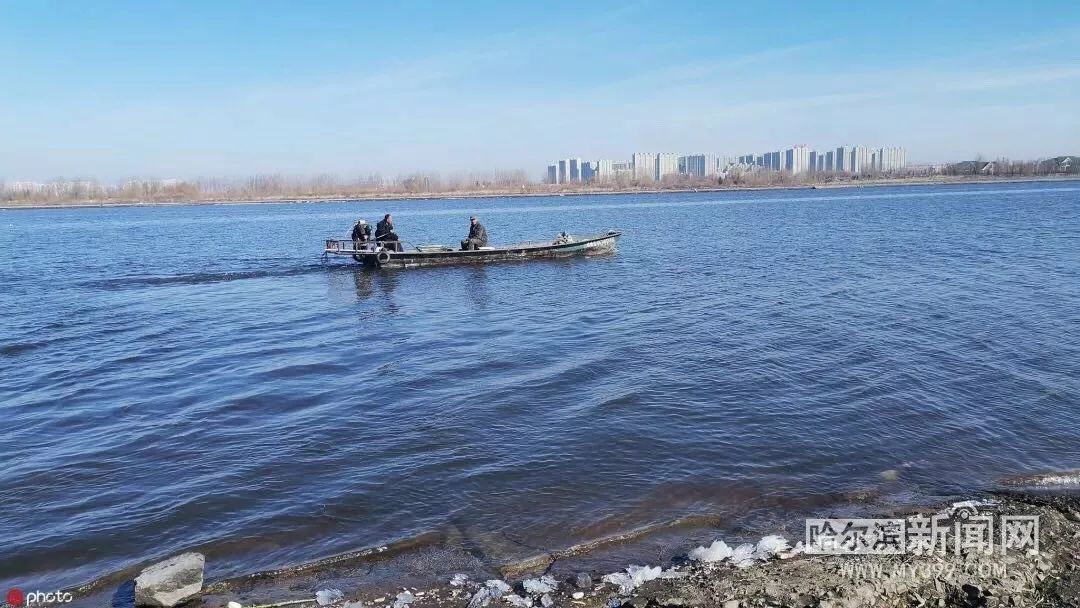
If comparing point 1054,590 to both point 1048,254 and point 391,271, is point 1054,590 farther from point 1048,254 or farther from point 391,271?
point 1048,254

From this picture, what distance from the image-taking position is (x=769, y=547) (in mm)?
6645

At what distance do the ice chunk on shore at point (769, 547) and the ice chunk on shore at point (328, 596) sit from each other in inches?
150

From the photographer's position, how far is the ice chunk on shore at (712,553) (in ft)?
21.2

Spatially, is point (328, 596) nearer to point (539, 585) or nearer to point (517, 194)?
point (539, 585)

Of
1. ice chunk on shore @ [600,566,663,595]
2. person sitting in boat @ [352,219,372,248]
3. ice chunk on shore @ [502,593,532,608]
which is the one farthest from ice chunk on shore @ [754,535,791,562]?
person sitting in boat @ [352,219,372,248]

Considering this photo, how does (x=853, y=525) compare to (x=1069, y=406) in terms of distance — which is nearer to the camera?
(x=853, y=525)

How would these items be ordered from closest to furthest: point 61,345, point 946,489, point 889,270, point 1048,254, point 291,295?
1. point 946,489
2. point 61,345
3. point 291,295
4. point 889,270
5. point 1048,254

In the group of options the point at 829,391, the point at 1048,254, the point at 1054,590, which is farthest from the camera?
the point at 1048,254

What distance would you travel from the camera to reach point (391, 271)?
3033 centimetres

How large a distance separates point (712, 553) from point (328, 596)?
353 centimetres

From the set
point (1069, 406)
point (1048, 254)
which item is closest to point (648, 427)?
point (1069, 406)

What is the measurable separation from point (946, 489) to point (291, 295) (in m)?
21.0

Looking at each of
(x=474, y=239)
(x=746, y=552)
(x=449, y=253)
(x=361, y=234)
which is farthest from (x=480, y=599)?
(x=361, y=234)

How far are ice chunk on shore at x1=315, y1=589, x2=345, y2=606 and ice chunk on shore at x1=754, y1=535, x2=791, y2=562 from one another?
150 inches
